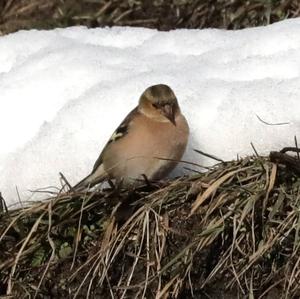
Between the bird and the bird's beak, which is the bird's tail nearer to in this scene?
the bird

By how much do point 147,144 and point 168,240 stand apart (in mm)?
705

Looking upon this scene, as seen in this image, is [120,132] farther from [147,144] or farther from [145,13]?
[145,13]

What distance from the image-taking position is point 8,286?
17.4 feet

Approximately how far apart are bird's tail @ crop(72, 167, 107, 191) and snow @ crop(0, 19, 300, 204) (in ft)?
0.50

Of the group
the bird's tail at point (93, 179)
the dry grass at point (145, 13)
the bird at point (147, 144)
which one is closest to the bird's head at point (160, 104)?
the bird at point (147, 144)

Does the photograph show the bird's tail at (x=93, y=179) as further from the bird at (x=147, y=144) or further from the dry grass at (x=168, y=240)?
the dry grass at (x=168, y=240)

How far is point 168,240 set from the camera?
5.17 m

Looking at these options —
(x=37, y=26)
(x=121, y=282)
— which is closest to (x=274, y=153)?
(x=121, y=282)

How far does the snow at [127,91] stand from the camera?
584 cm

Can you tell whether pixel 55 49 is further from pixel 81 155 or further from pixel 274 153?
pixel 274 153

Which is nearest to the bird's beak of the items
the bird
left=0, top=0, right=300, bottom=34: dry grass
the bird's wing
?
the bird

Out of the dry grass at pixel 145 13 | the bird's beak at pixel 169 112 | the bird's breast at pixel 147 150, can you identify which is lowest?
the dry grass at pixel 145 13

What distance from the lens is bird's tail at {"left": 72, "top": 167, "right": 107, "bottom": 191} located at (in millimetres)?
5672

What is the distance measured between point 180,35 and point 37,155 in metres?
1.70
